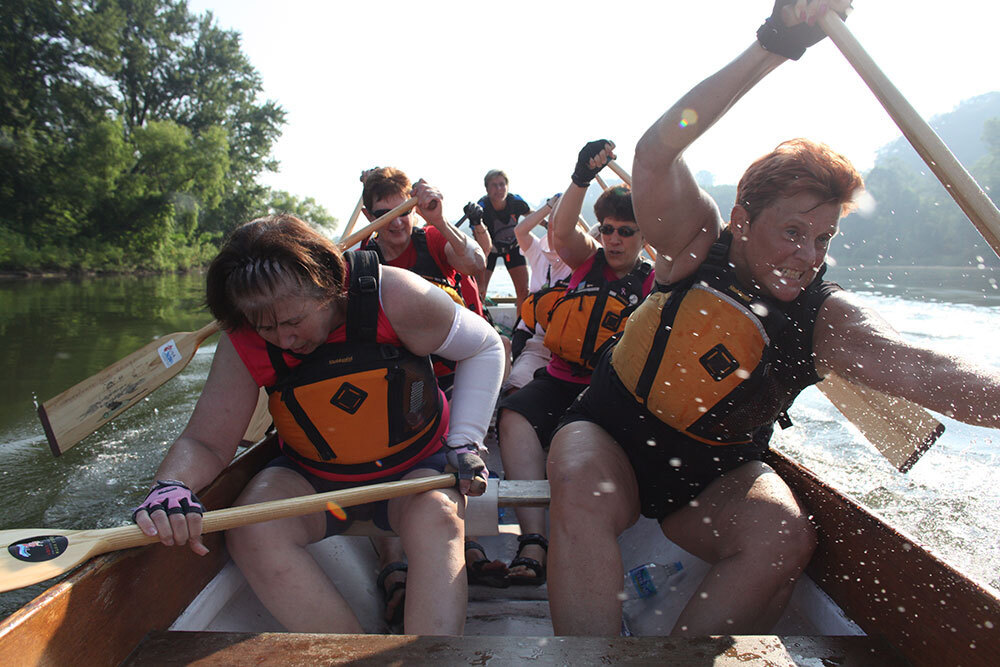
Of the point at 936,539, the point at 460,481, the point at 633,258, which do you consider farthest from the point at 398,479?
the point at 936,539

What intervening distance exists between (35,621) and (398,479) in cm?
83

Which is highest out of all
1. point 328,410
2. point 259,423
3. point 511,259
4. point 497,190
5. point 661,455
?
point 497,190

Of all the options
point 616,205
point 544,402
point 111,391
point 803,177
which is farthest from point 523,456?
point 111,391

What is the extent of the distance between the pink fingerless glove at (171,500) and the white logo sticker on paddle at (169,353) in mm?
1482

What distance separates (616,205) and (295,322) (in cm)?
147

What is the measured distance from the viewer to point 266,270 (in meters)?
1.42

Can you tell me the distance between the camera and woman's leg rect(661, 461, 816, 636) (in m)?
1.38

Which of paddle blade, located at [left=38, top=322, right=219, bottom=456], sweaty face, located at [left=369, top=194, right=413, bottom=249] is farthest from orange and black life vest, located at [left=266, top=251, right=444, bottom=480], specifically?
sweaty face, located at [left=369, top=194, right=413, bottom=249]

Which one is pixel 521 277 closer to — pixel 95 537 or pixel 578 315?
pixel 578 315

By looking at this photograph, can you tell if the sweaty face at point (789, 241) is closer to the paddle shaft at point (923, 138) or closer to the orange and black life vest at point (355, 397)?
the paddle shaft at point (923, 138)

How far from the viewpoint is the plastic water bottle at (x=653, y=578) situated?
186cm

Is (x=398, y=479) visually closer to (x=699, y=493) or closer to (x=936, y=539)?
(x=699, y=493)

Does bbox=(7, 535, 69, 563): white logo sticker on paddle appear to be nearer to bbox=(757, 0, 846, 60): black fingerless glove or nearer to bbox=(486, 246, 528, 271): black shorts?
bbox=(757, 0, 846, 60): black fingerless glove

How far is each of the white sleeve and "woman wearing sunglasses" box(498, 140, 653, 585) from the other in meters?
0.59
